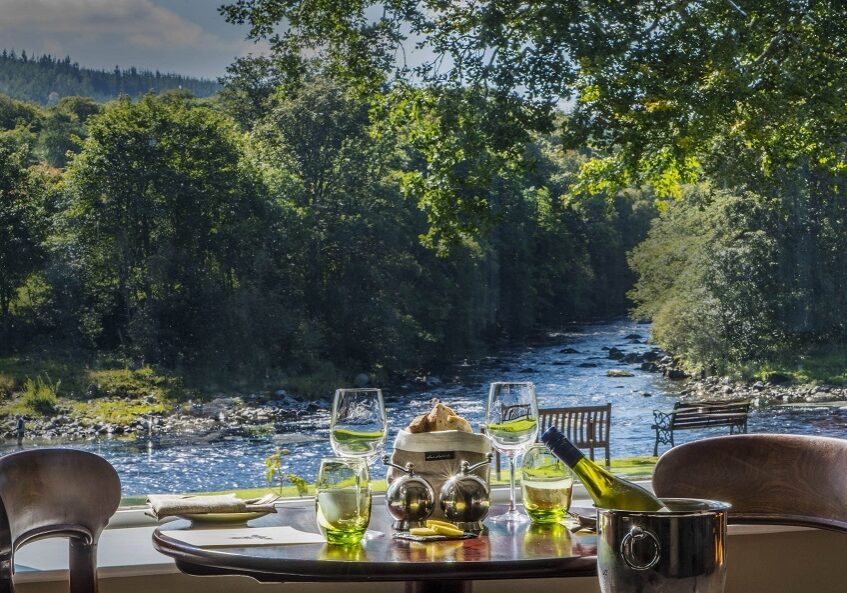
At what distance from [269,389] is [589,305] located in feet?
3.81

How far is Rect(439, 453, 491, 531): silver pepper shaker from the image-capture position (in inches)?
71.2

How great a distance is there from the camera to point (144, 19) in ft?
11.5

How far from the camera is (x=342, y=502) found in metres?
1.67

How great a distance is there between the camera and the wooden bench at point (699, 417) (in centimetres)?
382

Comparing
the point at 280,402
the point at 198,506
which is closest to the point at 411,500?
the point at 198,506

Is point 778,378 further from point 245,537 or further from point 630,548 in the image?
point 630,548

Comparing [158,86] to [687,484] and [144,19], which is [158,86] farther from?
[687,484]

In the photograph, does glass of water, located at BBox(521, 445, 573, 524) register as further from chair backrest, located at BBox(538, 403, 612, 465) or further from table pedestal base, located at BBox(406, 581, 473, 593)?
chair backrest, located at BBox(538, 403, 612, 465)

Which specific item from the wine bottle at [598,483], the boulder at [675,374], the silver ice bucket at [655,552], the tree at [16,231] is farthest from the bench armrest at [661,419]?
the silver ice bucket at [655,552]

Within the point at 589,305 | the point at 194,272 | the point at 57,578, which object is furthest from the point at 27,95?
the point at 589,305

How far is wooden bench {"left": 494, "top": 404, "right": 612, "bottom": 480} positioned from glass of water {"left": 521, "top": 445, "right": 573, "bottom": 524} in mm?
1822

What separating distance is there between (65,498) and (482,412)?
169cm

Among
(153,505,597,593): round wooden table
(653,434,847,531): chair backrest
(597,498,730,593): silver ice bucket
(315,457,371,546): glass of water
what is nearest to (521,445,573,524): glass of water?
(153,505,597,593): round wooden table

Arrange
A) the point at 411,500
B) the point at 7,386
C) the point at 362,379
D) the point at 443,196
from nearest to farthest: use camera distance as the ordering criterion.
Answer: the point at 411,500 < the point at 7,386 < the point at 362,379 < the point at 443,196
